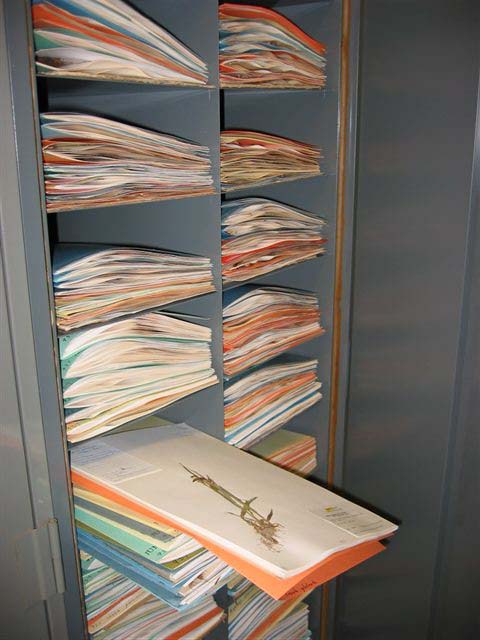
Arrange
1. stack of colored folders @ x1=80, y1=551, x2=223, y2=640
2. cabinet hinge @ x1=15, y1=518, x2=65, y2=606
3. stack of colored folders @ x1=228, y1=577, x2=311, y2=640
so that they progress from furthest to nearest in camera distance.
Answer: stack of colored folders @ x1=228, y1=577, x2=311, y2=640
stack of colored folders @ x1=80, y1=551, x2=223, y2=640
cabinet hinge @ x1=15, y1=518, x2=65, y2=606

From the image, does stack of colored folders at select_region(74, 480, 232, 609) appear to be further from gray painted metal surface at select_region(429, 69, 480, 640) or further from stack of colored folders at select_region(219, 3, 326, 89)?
stack of colored folders at select_region(219, 3, 326, 89)

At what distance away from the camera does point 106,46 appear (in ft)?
3.36

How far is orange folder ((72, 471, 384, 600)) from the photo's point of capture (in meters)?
0.87

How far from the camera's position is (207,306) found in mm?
1340

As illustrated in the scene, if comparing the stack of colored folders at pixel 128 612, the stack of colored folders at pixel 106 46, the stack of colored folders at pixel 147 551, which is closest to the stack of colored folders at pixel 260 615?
the stack of colored folders at pixel 128 612

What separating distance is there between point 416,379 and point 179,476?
0.69 metres

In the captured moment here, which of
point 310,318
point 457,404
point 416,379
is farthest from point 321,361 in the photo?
point 457,404

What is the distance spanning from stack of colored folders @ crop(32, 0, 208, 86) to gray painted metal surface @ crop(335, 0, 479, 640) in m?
0.53

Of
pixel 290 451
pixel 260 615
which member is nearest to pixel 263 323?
pixel 290 451

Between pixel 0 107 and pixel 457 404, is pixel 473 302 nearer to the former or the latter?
pixel 457 404

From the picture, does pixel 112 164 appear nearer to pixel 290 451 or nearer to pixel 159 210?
pixel 159 210

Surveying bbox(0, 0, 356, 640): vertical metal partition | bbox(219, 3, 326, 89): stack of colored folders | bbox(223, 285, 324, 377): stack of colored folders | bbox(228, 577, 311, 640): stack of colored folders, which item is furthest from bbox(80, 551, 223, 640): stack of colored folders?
bbox(219, 3, 326, 89): stack of colored folders

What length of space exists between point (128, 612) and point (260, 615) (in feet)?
1.78

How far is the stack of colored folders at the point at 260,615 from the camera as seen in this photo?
162cm
